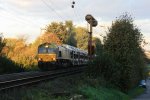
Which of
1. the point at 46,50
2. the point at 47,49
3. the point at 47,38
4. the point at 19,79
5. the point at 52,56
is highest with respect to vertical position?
the point at 47,38

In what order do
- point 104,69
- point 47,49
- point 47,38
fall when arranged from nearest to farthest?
point 104,69
point 47,49
point 47,38

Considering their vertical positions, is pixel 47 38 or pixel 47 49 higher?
pixel 47 38

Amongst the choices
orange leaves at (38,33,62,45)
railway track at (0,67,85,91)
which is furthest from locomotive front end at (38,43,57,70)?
orange leaves at (38,33,62,45)

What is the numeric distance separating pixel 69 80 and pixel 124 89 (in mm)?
18674

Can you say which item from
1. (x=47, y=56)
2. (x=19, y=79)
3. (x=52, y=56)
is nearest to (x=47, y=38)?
(x=47, y=56)

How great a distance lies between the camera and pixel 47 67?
4703 cm

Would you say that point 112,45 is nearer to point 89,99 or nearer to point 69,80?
point 69,80

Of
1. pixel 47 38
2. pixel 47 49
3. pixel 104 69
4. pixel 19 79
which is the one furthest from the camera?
pixel 47 38

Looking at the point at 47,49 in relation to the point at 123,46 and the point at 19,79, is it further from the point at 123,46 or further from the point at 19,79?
Result: the point at 19,79

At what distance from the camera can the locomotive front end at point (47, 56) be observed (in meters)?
47.0

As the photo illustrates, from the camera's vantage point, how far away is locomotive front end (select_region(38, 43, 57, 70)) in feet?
154

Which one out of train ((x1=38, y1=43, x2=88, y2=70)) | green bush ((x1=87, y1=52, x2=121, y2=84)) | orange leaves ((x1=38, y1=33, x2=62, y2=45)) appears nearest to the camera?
green bush ((x1=87, y1=52, x2=121, y2=84))

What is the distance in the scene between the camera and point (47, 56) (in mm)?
48281

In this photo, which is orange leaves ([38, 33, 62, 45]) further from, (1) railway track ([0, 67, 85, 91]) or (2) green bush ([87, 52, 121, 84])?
(1) railway track ([0, 67, 85, 91])
